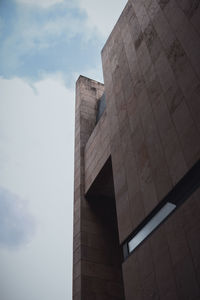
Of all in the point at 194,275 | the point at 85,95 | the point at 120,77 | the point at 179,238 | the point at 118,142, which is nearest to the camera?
the point at 194,275

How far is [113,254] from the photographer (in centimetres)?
2373

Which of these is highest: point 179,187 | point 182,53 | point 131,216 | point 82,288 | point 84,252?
point 182,53

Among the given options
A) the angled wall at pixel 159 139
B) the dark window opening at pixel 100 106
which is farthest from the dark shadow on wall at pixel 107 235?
the dark window opening at pixel 100 106

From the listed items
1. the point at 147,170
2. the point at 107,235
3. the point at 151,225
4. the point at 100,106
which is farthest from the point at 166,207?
the point at 100,106

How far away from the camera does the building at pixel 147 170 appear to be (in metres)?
11.7

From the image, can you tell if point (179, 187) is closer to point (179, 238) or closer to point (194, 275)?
point (179, 238)

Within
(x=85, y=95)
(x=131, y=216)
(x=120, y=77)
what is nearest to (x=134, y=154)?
(x=131, y=216)

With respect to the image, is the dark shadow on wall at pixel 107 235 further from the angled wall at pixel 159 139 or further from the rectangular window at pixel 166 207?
the rectangular window at pixel 166 207

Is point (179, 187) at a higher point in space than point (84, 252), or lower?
higher

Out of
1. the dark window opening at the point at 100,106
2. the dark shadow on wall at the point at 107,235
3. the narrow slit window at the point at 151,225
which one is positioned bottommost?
the dark shadow on wall at the point at 107,235

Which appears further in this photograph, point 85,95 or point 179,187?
point 85,95

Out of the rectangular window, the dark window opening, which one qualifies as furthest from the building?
the dark window opening

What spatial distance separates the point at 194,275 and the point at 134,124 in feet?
31.4

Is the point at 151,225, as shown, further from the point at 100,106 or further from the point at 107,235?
the point at 100,106
